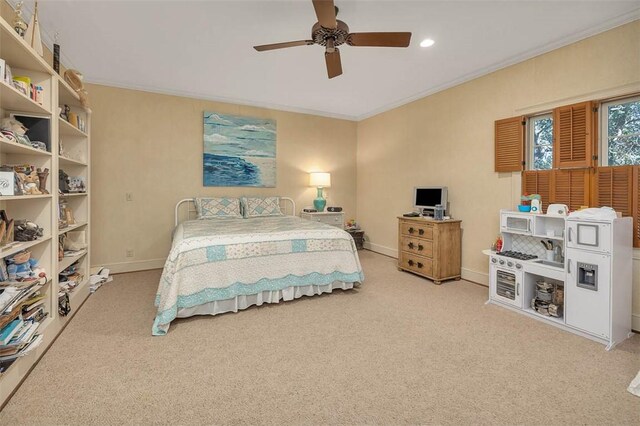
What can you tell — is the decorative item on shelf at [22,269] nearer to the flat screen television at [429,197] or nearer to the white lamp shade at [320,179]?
the white lamp shade at [320,179]

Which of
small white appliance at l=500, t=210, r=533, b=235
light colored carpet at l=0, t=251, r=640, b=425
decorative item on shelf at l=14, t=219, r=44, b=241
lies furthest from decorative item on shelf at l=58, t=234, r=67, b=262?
small white appliance at l=500, t=210, r=533, b=235

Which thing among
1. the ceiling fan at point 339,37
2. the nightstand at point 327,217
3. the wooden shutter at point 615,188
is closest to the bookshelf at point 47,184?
the ceiling fan at point 339,37

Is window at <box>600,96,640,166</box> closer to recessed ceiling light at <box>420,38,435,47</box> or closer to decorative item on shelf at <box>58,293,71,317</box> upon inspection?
recessed ceiling light at <box>420,38,435,47</box>

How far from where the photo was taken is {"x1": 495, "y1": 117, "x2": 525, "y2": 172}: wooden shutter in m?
3.46

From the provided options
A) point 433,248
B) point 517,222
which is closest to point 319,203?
point 433,248

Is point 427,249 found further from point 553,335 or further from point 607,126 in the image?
point 607,126

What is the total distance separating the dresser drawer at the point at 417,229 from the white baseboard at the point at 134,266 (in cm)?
375

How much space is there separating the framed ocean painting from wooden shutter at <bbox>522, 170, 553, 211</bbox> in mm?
3763

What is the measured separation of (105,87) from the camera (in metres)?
4.29

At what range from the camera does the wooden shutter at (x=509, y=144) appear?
11.3ft

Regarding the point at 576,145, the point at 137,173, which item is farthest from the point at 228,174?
the point at 576,145

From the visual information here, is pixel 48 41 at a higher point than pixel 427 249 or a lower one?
higher

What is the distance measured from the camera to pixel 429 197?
4488 millimetres

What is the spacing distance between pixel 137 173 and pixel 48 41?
72.4 inches
